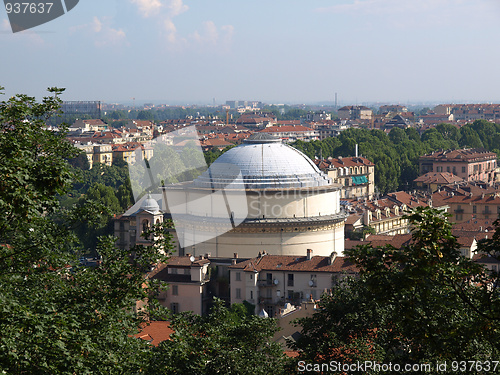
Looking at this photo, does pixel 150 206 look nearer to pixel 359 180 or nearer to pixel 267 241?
pixel 267 241

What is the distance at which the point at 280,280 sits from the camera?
3412 centimetres

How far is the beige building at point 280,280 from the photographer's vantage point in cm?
3350

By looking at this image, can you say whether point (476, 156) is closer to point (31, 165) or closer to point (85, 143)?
point (85, 143)

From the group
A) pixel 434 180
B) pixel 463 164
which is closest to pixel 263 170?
pixel 434 180

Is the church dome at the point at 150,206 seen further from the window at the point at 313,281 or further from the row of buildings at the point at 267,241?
the window at the point at 313,281

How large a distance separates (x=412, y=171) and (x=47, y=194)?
75.0 m

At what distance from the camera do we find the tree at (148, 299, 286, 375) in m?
15.5

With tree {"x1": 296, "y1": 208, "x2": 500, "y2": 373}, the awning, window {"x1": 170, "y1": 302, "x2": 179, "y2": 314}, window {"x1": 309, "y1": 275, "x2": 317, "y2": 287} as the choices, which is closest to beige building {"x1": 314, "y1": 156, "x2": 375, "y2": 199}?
the awning

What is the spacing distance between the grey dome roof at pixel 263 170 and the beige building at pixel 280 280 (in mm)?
3947

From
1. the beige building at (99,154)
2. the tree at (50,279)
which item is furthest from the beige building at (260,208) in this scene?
the beige building at (99,154)

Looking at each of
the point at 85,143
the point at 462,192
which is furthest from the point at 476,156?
the point at 85,143

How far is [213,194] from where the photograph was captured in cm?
3797

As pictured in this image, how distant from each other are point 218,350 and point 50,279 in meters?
4.02

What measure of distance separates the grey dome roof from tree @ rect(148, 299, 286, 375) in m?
19.7
